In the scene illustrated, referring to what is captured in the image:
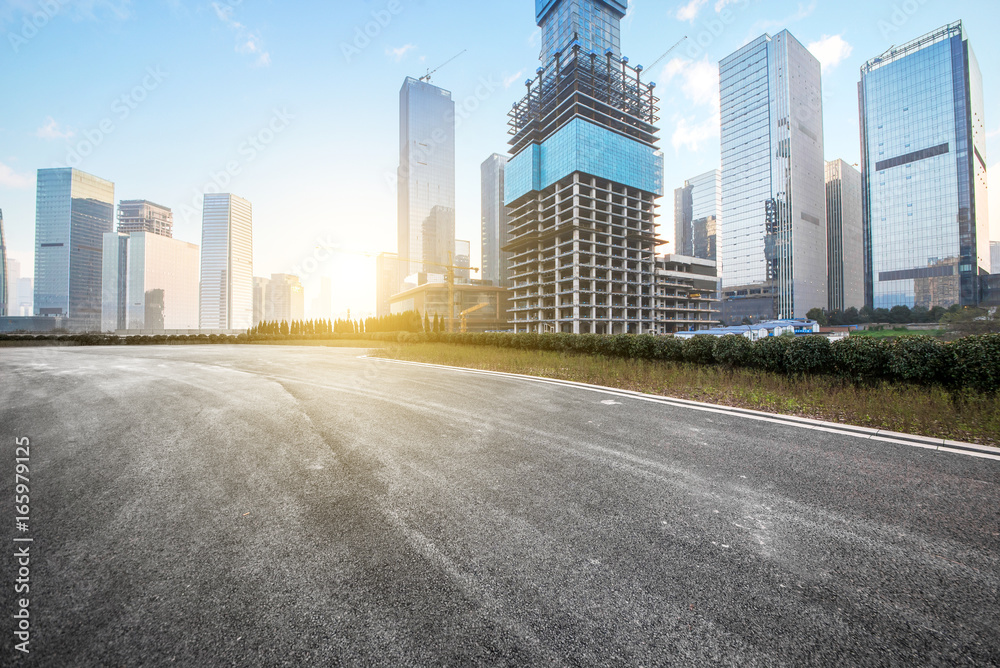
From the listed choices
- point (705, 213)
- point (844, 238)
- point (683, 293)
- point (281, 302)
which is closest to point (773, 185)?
point (683, 293)

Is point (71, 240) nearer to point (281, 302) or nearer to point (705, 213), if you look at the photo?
point (281, 302)

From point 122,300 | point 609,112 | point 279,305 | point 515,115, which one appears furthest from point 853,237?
point 122,300

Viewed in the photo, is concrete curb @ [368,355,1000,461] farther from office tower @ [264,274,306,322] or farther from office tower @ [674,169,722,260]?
office tower @ [264,274,306,322]

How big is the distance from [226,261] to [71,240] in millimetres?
33671

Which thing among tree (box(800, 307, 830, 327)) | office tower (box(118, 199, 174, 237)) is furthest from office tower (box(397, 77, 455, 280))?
tree (box(800, 307, 830, 327))

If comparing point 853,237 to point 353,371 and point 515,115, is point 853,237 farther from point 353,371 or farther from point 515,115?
point 353,371

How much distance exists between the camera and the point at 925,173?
318 feet

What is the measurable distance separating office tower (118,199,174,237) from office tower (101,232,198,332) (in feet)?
17.9

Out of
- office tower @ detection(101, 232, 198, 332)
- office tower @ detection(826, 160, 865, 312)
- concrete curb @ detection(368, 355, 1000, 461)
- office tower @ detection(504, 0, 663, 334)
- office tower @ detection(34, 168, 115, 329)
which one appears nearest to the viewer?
concrete curb @ detection(368, 355, 1000, 461)

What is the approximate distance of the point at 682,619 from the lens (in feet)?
6.46

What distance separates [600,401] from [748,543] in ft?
16.7

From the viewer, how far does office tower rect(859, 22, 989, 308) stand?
9188 centimetres

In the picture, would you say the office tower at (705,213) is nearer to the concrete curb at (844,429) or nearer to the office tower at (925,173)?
the office tower at (925,173)

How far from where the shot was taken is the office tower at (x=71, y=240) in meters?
94.3
